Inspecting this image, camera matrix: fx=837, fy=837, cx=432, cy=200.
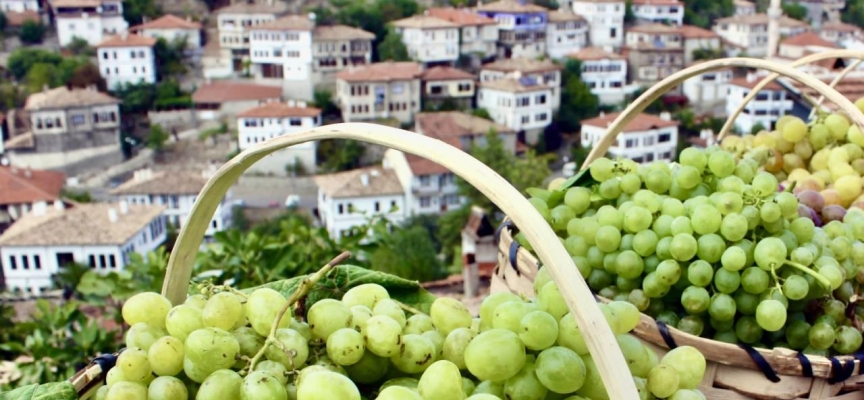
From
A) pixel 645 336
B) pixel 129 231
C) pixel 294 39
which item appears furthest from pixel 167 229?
pixel 645 336

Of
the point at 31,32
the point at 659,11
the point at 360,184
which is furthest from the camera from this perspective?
the point at 659,11

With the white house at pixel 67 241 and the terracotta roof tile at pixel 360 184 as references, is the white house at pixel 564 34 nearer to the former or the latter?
the terracotta roof tile at pixel 360 184

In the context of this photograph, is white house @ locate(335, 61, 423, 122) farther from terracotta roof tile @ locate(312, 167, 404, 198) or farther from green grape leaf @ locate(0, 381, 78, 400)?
green grape leaf @ locate(0, 381, 78, 400)

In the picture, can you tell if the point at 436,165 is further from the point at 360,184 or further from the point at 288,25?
the point at 288,25

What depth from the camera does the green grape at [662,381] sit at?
22.2 inches

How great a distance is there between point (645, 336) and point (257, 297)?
0.35m

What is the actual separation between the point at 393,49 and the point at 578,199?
600 inches

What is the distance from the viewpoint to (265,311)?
23.0 inches

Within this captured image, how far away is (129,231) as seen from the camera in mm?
10312

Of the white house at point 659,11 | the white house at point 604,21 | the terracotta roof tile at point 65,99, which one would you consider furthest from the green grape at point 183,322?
the white house at point 659,11

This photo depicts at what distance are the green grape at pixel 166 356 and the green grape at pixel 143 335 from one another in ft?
0.06

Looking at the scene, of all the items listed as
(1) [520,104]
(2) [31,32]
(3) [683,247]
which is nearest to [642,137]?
(1) [520,104]

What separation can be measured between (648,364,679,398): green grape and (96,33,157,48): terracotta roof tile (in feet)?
52.1

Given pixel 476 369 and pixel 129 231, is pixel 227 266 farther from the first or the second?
pixel 129 231
